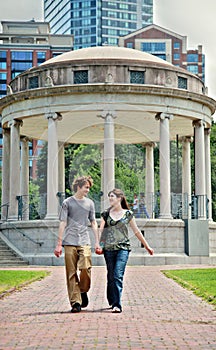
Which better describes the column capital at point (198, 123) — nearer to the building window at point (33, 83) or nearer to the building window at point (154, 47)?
the building window at point (33, 83)

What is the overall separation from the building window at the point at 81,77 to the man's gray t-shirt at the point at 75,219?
22781 mm

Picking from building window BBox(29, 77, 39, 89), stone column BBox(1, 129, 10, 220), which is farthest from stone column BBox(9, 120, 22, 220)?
building window BBox(29, 77, 39, 89)

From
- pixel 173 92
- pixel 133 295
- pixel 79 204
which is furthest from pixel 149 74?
pixel 79 204

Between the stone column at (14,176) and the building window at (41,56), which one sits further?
the building window at (41,56)

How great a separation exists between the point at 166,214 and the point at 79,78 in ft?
27.7

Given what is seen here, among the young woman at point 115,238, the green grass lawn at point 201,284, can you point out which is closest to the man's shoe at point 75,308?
the young woman at point 115,238

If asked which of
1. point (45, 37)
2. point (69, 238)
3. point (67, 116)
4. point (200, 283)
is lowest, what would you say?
point (200, 283)

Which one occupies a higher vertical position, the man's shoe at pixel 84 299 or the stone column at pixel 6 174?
the stone column at pixel 6 174

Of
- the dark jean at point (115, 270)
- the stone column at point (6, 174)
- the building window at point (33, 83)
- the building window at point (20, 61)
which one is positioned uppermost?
the building window at point (20, 61)

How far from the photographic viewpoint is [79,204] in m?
13.3

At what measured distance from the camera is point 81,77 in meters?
35.6

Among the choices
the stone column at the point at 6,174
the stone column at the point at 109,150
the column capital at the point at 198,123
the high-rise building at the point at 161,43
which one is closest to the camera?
the stone column at the point at 109,150

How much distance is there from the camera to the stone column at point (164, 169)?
3528 centimetres

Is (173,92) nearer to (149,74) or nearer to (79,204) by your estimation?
(149,74)
